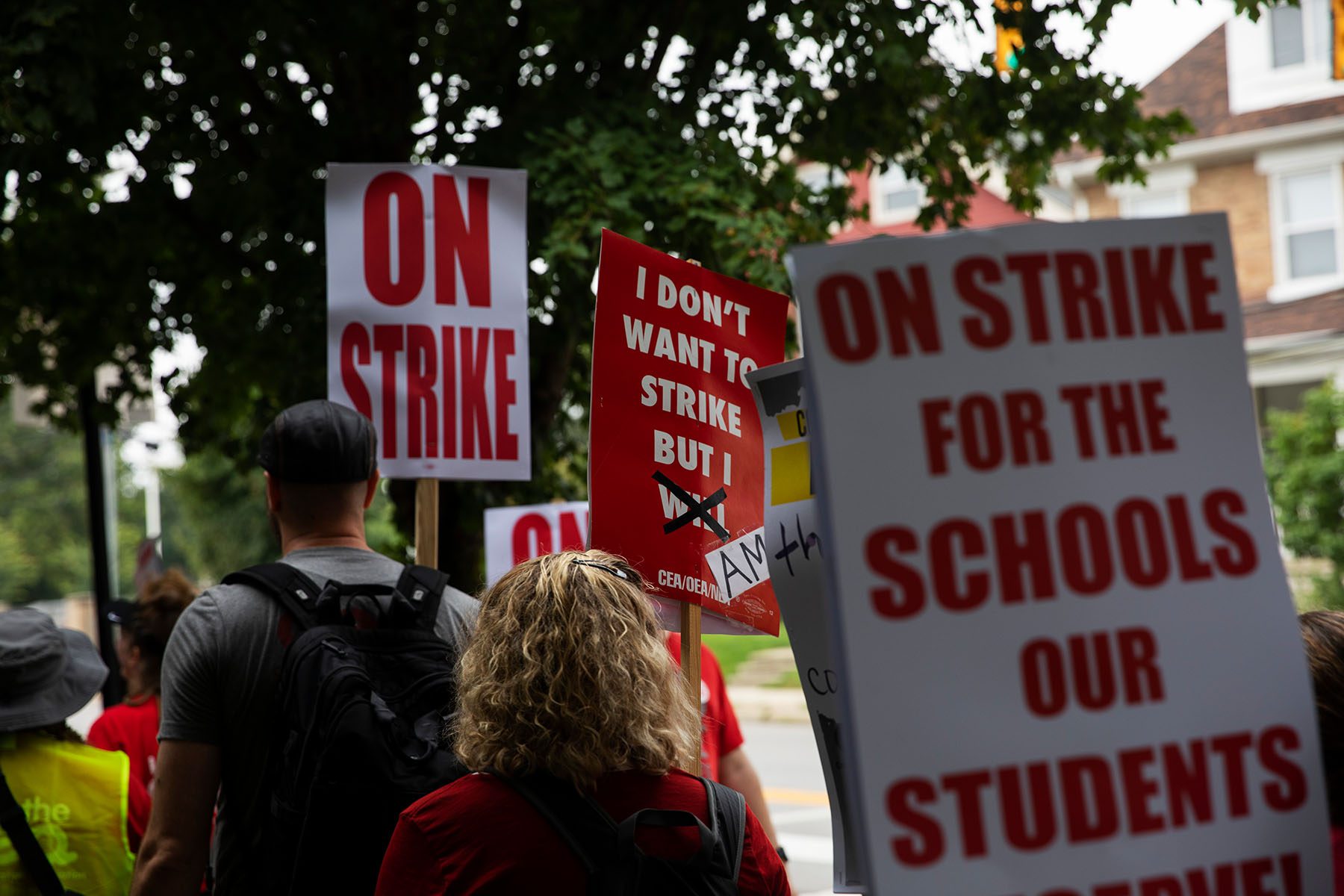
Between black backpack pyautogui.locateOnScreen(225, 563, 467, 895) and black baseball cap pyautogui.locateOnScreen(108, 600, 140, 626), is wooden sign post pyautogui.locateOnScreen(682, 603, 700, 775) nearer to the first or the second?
black backpack pyautogui.locateOnScreen(225, 563, 467, 895)

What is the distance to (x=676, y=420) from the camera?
3.11 meters

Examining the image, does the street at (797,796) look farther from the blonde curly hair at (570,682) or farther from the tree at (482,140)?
the blonde curly hair at (570,682)

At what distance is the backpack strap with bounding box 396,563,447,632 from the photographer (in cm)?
276

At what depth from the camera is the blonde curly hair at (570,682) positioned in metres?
2.05

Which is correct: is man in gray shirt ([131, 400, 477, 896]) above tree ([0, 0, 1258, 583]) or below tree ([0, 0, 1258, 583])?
below

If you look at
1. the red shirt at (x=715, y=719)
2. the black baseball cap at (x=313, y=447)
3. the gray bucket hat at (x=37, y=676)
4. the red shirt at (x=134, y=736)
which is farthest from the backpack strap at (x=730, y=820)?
the red shirt at (x=134, y=736)

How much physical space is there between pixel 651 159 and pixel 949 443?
454 cm

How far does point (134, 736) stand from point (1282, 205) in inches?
838

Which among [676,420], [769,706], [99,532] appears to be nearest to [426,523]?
[676,420]

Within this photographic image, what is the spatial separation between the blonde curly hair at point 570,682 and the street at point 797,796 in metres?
5.24

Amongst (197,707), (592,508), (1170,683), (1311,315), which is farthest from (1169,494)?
(1311,315)

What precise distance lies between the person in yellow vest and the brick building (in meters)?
19.9

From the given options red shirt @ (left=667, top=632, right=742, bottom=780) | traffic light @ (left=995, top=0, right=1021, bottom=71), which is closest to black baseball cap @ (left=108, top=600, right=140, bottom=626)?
red shirt @ (left=667, top=632, right=742, bottom=780)

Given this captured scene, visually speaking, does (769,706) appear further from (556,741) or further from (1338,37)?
(556,741)
